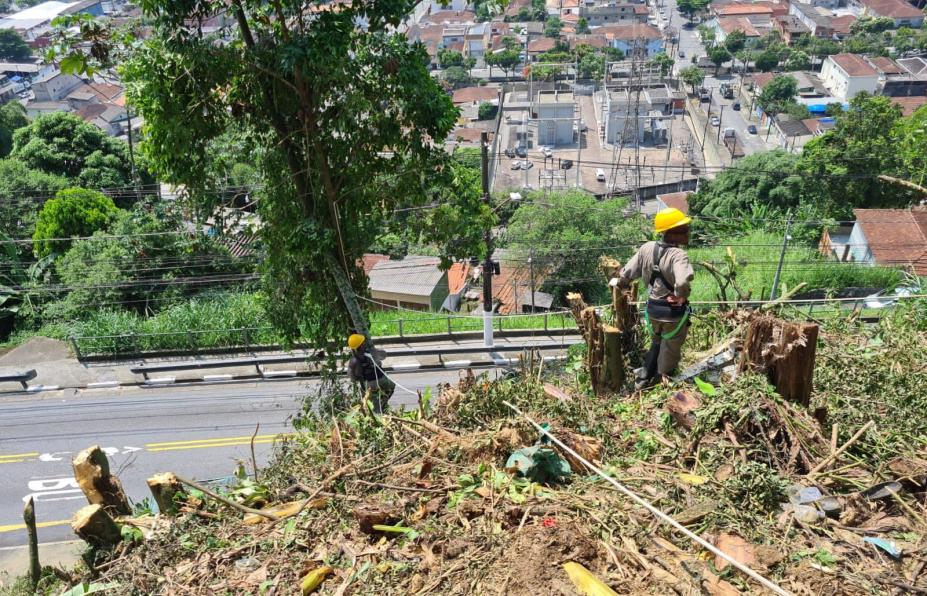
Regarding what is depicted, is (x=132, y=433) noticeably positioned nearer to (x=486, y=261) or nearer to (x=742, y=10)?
(x=486, y=261)

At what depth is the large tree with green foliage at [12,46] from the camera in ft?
292

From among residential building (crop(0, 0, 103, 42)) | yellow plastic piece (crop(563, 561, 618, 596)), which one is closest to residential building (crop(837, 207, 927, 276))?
yellow plastic piece (crop(563, 561, 618, 596))

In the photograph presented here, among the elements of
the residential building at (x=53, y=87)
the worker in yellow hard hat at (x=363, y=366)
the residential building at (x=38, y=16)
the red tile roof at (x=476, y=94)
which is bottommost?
the worker in yellow hard hat at (x=363, y=366)

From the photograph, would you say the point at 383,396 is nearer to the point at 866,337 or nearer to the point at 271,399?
the point at 866,337

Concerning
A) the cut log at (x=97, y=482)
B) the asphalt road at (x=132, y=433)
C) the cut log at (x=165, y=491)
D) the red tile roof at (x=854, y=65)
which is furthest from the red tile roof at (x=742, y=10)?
the cut log at (x=97, y=482)

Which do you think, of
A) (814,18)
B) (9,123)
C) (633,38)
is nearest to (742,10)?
(814,18)

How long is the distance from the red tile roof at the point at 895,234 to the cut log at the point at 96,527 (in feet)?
86.0

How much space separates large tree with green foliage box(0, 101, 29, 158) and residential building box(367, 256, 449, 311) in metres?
28.4

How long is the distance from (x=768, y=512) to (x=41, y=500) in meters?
12.7

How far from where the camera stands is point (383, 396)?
27.8 ft

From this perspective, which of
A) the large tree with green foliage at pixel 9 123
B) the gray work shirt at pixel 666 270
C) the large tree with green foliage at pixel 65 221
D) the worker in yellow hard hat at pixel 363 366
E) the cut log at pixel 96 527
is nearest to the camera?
the cut log at pixel 96 527

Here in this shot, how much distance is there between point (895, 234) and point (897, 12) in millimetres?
87868

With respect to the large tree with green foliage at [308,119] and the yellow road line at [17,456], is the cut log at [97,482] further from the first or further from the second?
the yellow road line at [17,456]

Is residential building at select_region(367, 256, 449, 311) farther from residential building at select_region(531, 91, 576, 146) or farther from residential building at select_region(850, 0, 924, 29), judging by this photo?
residential building at select_region(850, 0, 924, 29)
